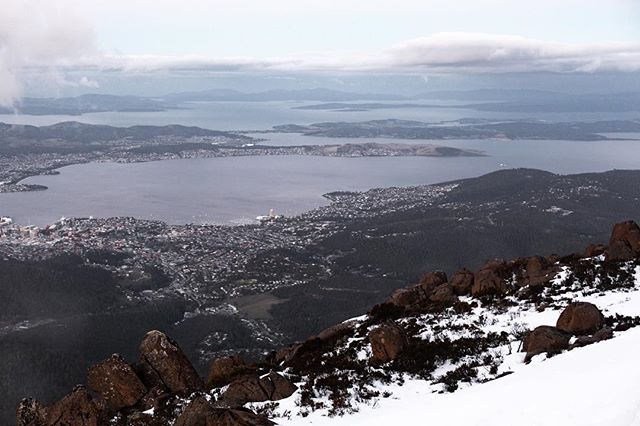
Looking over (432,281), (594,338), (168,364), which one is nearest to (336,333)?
(168,364)

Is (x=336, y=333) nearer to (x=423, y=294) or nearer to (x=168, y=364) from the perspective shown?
(x=423, y=294)

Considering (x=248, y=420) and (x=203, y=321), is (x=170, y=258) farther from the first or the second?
(x=248, y=420)

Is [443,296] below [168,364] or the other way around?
below

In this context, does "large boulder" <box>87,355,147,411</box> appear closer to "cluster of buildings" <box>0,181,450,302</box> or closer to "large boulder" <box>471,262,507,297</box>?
"large boulder" <box>471,262,507,297</box>

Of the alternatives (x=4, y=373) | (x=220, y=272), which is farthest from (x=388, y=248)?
(x=4, y=373)

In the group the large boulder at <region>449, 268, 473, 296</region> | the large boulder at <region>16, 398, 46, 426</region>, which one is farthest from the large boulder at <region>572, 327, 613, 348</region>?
the large boulder at <region>16, 398, 46, 426</region>

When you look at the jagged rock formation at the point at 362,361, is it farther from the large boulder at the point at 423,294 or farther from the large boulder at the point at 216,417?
the large boulder at the point at 423,294

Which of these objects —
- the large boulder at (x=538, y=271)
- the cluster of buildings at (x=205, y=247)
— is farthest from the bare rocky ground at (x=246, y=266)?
the large boulder at (x=538, y=271)

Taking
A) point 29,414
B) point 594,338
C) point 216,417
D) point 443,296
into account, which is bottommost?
point 29,414
